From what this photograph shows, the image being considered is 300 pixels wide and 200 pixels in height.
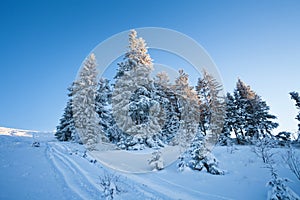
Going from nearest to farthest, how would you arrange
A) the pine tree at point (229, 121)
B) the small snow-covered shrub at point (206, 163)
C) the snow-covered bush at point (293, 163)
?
the snow-covered bush at point (293, 163) < the small snow-covered shrub at point (206, 163) < the pine tree at point (229, 121)

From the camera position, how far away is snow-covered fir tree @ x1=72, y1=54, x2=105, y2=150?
2125cm

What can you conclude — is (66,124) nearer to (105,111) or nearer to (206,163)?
(105,111)

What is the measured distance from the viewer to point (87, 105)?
75.5ft

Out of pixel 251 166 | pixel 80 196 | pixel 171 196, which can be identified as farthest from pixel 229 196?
pixel 80 196

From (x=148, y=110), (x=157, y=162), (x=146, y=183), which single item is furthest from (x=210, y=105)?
(x=146, y=183)

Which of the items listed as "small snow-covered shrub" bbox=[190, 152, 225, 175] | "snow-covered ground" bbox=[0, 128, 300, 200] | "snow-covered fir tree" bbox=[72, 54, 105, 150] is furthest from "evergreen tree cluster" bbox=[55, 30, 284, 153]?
"snow-covered ground" bbox=[0, 128, 300, 200]

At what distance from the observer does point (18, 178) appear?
7.63m

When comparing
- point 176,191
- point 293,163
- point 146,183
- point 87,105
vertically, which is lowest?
point 176,191

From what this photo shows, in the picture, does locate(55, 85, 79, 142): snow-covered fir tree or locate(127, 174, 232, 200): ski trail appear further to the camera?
locate(55, 85, 79, 142): snow-covered fir tree

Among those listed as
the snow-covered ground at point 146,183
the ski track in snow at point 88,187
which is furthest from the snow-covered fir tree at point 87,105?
the ski track in snow at point 88,187

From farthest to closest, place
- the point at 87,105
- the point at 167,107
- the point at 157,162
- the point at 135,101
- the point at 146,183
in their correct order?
1. the point at 167,107
2. the point at 87,105
3. the point at 135,101
4. the point at 157,162
5. the point at 146,183

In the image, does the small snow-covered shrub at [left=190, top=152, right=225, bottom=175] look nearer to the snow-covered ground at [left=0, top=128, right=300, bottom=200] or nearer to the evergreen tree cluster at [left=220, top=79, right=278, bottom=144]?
the snow-covered ground at [left=0, top=128, right=300, bottom=200]

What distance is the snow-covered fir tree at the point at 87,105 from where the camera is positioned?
21.2m

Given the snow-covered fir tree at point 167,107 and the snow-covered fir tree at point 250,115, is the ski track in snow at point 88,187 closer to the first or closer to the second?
the snow-covered fir tree at point 167,107
